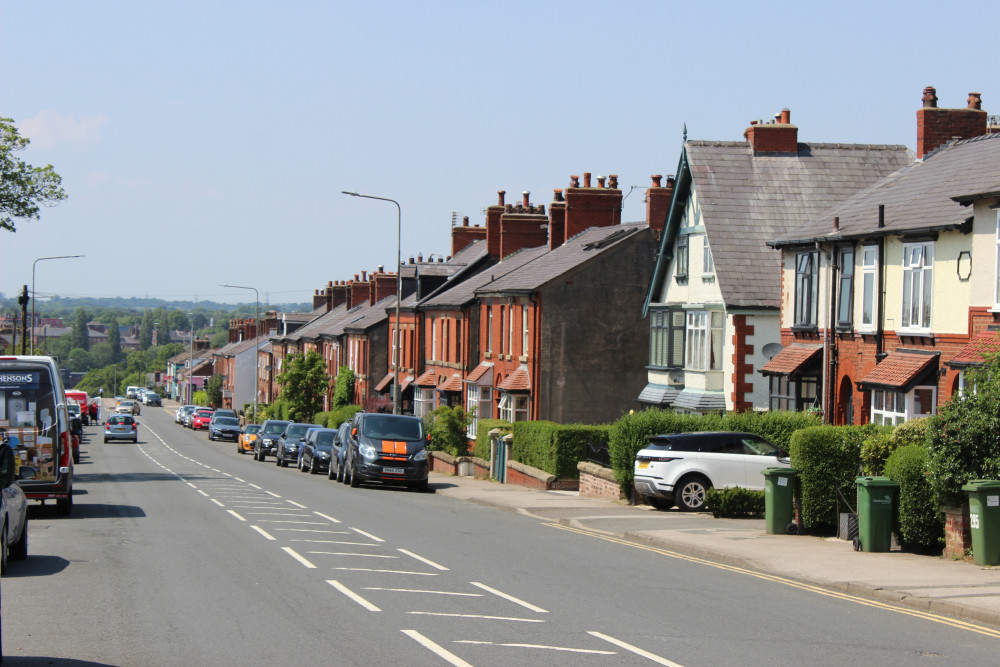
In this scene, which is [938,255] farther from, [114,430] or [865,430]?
[114,430]

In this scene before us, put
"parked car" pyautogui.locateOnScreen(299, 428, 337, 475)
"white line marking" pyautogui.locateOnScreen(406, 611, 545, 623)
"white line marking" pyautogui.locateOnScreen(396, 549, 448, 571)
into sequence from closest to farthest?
1. "white line marking" pyautogui.locateOnScreen(406, 611, 545, 623)
2. "white line marking" pyautogui.locateOnScreen(396, 549, 448, 571)
3. "parked car" pyautogui.locateOnScreen(299, 428, 337, 475)

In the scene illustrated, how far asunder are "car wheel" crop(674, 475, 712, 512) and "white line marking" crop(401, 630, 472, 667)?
46.9 ft

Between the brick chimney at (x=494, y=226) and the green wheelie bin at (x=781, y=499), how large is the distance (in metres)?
39.7

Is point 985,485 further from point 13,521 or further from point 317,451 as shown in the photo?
point 317,451

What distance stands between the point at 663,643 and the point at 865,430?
10.5m

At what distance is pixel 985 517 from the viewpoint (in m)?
15.1

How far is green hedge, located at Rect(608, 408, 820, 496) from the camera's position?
87.7 feet

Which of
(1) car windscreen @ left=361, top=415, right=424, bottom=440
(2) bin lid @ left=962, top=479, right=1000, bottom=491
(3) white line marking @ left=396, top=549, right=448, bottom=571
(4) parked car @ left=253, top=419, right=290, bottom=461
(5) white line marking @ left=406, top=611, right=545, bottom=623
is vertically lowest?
(4) parked car @ left=253, top=419, right=290, bottom=461

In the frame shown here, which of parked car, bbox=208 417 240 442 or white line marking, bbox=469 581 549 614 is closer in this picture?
white line marking, bbox=469 581 549 614

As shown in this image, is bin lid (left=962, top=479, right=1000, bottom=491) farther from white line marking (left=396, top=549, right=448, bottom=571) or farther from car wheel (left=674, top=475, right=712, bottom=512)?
car wheel (left=674, top=475, right=712, bottom=512)

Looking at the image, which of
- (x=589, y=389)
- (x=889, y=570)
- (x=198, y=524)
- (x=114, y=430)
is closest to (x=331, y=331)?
(x=114, y=430)

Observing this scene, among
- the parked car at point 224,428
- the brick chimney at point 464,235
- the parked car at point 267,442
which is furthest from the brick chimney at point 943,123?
the parked car at point 224,428

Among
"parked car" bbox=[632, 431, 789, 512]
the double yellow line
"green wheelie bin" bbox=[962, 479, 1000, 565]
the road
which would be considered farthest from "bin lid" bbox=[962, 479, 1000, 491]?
"parked car" bbox=[632, 431, 789, 512]

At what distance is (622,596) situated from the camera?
13.2 metres
